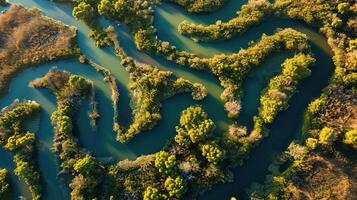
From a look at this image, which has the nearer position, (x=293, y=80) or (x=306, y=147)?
(x=306, y=147)

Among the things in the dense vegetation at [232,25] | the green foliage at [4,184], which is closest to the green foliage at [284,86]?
the dense vegetation at [232,25]

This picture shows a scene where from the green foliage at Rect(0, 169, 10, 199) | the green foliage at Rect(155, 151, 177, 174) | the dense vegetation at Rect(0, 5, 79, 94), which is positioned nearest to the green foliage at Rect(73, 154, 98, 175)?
the green foliage at Rect(155, 151, 177, 174)

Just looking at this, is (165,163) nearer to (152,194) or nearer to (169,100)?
(152,194)

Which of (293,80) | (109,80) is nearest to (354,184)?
(293,80)

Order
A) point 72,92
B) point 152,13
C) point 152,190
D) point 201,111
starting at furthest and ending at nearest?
point 152,13, point 72,92, point 201,111, point 152,190

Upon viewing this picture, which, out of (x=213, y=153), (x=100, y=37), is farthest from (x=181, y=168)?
(x=100, y=37)

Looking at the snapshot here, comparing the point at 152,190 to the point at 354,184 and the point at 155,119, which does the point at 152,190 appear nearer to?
the point at 155,119
